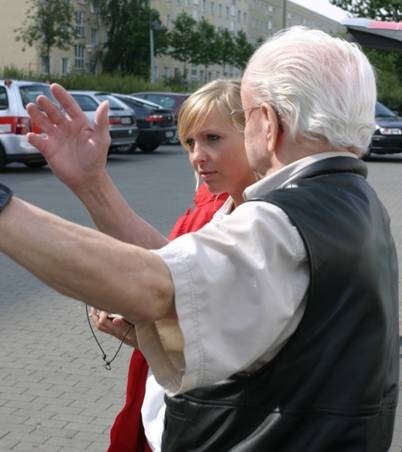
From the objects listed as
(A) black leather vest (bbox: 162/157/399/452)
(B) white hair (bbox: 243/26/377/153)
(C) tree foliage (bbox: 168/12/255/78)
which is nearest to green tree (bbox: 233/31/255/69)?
(C) tree foliage (bbox: 168/12/255/78)

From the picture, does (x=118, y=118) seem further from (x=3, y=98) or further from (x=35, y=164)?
(x=3, y=98)

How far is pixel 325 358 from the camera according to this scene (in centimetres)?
162

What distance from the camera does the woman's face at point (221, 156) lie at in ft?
9.67

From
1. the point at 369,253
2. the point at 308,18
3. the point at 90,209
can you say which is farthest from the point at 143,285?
the point at 308,18

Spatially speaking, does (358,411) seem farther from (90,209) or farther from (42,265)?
(90,209)

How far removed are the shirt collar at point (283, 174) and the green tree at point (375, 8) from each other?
129 feet

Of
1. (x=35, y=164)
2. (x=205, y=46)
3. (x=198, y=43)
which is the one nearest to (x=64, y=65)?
(x=198, y=43)

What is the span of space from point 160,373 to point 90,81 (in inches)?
1911

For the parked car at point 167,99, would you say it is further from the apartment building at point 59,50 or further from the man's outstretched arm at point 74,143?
the apartment building at point 59,50

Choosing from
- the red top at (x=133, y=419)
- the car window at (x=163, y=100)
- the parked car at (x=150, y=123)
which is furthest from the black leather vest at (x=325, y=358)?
the car window at (x=163, y=100)

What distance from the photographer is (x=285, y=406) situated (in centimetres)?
163

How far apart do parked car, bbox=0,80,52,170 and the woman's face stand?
15.3 meters

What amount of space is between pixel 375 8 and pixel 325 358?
140 ft

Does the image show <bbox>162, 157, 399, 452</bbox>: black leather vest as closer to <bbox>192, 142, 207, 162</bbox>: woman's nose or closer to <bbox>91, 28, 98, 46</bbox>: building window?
<bbox>192, 142, 207, 162</bbox>: woman's nose
